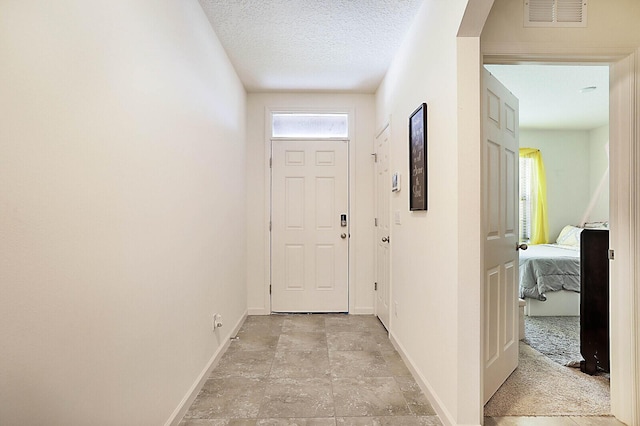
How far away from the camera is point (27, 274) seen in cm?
88

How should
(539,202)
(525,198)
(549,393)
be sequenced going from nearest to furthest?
(549,393)
(539,202)
(525,198)

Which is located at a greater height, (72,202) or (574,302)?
(72,202)

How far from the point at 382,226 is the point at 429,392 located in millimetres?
1752

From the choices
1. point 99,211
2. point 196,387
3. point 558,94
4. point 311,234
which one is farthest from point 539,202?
point 99,211

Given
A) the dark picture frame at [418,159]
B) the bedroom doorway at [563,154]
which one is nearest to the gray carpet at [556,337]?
the bedroom doorway at [563,154]

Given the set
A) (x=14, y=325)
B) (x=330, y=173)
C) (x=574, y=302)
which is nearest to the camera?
(x=14, y=325)

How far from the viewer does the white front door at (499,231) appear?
6.56 feet

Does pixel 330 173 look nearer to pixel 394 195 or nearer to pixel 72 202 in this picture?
pixel 394 195

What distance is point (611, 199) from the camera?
75.0 inches

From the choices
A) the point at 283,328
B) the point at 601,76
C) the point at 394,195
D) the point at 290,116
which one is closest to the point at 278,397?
the point at 283,328

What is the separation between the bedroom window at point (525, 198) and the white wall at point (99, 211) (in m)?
5.60

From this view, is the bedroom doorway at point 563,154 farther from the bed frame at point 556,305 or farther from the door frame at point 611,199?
the door frame at point 611,199

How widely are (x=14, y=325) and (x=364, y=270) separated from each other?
134 inches

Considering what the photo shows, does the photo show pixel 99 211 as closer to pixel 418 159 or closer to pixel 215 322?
pixel 215 322
